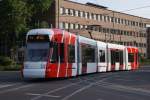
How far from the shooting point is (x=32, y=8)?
87.8 meters

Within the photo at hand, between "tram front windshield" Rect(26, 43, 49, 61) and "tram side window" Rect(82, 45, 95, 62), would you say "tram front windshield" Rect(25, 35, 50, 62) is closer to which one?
"tram front windshield" Rect(26, 43, 49, 61)

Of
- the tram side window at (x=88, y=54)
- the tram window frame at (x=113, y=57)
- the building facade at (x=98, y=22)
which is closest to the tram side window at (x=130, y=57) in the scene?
the tram window frame at (x=113, y=57)

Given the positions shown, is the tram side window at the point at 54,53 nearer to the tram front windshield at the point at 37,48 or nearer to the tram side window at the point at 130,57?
the tram front windshield at the point at 37,48

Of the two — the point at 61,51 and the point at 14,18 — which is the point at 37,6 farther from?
the point at 61,51

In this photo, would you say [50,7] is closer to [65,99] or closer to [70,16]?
[70,16]

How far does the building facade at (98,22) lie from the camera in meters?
96.1

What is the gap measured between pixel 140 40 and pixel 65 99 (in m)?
115


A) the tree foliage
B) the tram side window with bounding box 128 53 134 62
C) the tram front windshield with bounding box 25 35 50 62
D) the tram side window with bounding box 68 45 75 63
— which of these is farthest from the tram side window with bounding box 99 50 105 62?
the tree foliage

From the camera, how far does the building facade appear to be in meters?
96.1

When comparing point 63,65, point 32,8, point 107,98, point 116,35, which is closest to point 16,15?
point 32,8

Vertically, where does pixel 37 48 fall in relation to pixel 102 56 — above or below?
above

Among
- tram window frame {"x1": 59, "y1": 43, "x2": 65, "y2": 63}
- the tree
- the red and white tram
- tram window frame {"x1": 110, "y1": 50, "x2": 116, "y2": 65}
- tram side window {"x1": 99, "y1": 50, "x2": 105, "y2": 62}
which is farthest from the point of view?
the tree

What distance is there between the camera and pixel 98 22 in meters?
108

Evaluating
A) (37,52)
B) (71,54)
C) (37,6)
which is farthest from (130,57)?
(37,6)
